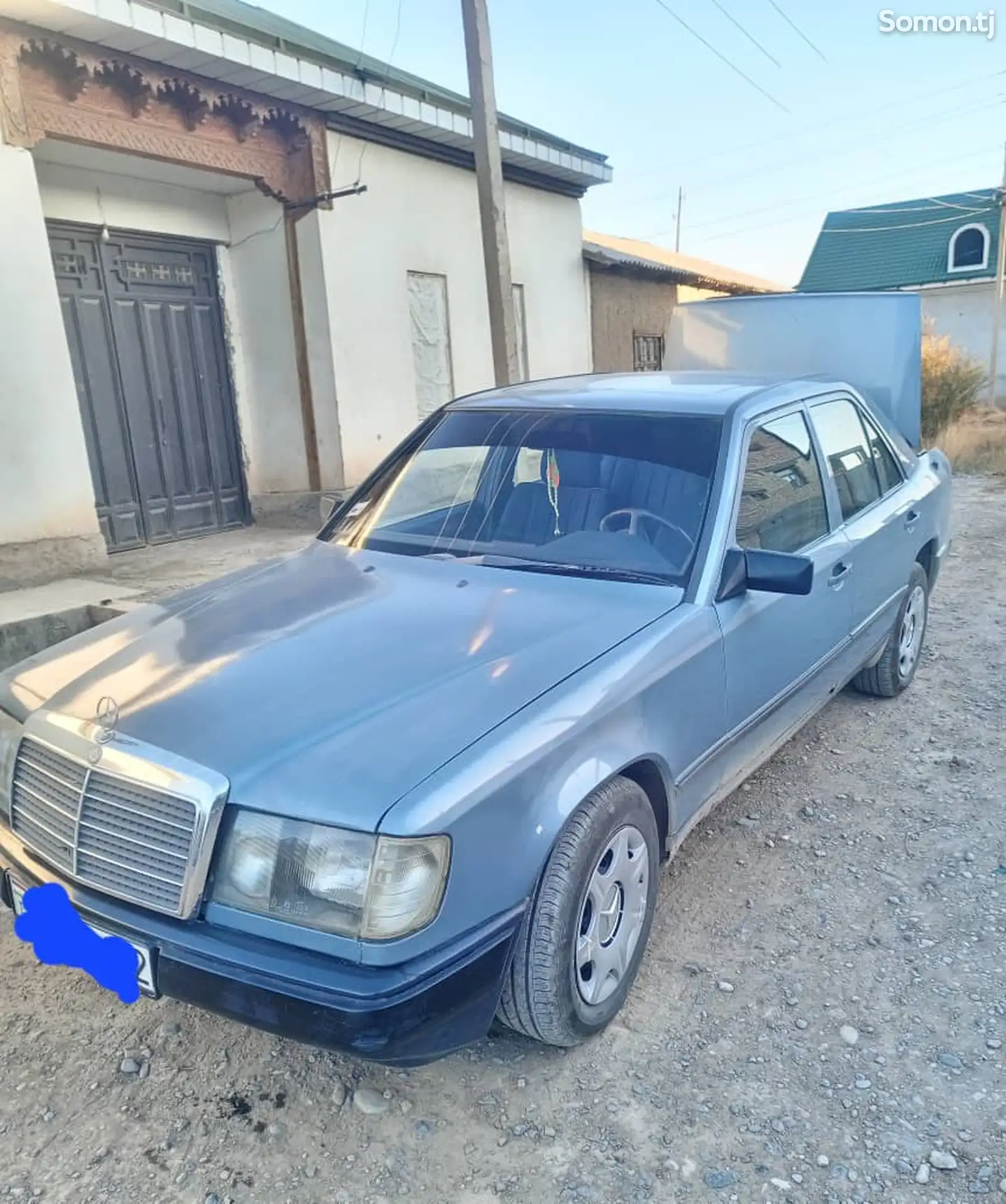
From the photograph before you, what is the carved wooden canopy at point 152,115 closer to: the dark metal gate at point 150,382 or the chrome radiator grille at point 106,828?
the dark metal gate at point 150,382

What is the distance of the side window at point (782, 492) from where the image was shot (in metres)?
3.08

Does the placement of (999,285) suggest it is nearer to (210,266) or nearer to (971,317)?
(971,317)

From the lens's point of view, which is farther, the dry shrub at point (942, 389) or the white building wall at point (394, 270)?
the dry shrub at point (942, 389)

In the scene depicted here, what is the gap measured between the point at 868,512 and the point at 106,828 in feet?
10.7

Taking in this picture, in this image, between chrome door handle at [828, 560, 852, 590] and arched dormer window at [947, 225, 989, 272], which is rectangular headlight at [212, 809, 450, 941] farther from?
arched dormer window at [947, 225, 989, 272]

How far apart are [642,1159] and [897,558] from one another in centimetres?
307

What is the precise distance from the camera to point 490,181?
23.7 ft

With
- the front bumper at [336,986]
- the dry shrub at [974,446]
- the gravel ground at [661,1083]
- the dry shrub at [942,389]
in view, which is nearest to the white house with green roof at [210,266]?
the gravel ground at [661,1083]

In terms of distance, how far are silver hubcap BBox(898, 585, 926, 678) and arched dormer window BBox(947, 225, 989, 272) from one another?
1064 inches

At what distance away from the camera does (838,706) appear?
4641 millimetres

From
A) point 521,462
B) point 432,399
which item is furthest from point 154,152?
point 521,462

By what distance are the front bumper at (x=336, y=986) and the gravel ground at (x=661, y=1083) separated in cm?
38

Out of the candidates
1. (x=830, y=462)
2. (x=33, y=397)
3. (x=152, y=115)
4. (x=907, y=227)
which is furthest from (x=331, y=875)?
(x=907, y=227)

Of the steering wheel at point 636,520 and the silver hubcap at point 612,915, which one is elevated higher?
the steering wheel at point 636,520
